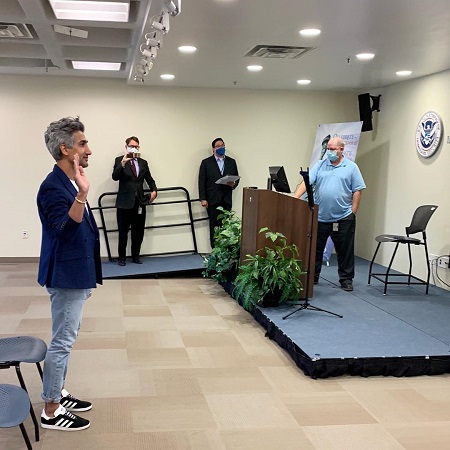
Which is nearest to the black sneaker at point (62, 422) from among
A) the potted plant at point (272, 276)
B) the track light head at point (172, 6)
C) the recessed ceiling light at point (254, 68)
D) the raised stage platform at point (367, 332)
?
the raised stage platform at point (367, 332)

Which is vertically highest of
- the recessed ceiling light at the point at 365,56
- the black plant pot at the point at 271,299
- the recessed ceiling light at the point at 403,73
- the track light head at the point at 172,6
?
the recessed ceiling light at the point at 365,56

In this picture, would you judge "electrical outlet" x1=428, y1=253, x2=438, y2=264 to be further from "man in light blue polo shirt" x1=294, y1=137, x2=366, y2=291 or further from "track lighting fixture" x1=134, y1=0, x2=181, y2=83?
"track lighting fixture" x1=134, y1=0, x2=181, y2=83

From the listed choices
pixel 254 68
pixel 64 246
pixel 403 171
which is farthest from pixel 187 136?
pixel 64 246

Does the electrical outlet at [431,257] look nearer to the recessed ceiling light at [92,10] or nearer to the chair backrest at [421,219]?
the chair backrest at [421,219]

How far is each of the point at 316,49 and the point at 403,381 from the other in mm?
3089

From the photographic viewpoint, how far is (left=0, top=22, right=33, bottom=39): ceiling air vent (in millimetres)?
5125

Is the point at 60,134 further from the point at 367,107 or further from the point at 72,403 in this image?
the point at 367,107

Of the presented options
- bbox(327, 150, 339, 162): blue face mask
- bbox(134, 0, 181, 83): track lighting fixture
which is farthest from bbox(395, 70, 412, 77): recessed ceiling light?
bbox(134, 0, 181, 83): track lighting fixture

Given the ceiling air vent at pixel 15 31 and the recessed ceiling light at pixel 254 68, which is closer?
the ceiling air vent at pixel 15 31

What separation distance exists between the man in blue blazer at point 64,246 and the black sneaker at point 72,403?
0.20 metres

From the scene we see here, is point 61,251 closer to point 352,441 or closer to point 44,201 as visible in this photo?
point 44,201

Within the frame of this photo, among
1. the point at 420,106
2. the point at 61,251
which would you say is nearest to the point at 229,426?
the point at 61,251

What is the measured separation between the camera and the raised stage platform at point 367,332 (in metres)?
3.84

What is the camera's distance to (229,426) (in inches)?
120
